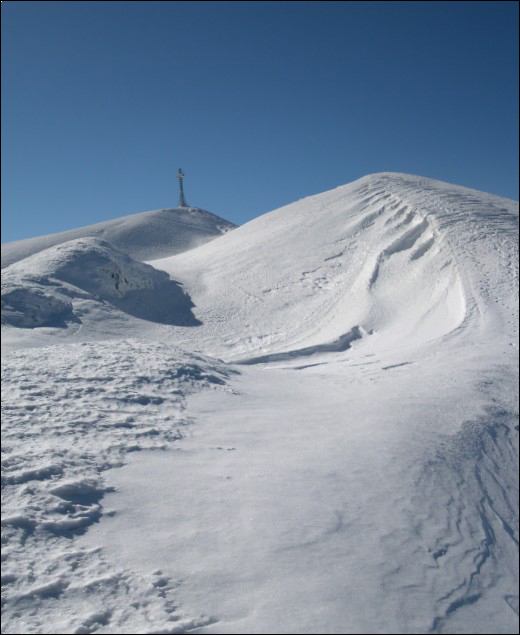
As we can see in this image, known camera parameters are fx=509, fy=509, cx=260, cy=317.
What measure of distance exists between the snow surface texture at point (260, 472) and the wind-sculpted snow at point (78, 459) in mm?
18

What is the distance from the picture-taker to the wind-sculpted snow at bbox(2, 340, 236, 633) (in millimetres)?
3352

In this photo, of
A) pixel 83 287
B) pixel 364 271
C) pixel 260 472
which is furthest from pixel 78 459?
pixel 364 271

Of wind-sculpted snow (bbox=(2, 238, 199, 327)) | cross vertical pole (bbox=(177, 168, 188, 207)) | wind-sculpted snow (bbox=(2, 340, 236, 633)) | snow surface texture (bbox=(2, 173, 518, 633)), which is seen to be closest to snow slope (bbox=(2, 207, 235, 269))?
cross vertical pole (bbox=(177, 168, 188, 207))

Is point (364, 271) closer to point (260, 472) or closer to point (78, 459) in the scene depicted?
point (260, 472)

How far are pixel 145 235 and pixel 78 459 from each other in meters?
28.8

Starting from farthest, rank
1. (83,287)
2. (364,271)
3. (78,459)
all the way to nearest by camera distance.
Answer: (364,271)
(83,287)
(78,459)

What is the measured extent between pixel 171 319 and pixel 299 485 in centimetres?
946

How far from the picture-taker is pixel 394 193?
19.5 m

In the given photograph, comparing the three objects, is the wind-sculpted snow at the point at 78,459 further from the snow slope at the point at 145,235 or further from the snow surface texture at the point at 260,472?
the snow slope at the point at 145,235

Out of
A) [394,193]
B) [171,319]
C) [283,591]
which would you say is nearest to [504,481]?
[283,591]

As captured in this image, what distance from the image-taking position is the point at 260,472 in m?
5.06

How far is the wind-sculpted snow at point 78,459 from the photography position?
3352 mm

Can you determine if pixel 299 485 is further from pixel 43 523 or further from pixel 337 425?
pixel 43 523

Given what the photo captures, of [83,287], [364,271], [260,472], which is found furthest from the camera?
[364,271]
